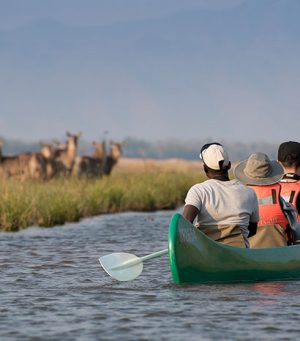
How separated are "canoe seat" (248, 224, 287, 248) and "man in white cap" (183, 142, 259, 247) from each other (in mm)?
443

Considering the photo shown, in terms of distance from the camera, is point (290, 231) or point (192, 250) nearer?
point (192, 250)

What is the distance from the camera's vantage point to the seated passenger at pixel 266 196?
11219 millimetres

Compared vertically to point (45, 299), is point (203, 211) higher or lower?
higher

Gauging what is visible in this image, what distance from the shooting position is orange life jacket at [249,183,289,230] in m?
11.3

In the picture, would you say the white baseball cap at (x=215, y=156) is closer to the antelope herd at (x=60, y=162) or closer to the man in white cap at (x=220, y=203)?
the man in white cap at (x=220, y=203)

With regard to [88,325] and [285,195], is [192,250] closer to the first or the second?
[285,195]

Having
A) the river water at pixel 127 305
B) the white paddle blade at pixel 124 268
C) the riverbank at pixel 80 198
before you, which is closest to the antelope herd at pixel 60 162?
the riverbank at pixel 80 198

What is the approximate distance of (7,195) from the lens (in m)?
20.6

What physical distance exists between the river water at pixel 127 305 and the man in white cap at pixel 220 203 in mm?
548

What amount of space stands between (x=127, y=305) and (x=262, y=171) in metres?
2.09

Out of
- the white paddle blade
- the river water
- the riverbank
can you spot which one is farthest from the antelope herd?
the white paddle blade

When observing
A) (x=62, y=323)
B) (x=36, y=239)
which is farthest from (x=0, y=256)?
(x=62, y=323)

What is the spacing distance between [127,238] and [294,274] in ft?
24.3

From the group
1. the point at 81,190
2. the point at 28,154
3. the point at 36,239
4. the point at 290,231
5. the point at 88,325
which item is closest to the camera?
the point at 88,325
